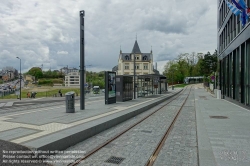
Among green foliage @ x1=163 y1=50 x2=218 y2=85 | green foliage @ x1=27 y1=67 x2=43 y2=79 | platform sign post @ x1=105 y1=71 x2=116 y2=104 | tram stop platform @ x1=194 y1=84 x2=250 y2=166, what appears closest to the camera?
tram stop platform @ x1=194 y1=84 x2=250 y2=166

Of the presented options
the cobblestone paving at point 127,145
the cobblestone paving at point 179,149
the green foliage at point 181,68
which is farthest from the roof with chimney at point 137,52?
the cobblestone paving at point 179,149

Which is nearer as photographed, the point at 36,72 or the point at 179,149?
the point at 179,149

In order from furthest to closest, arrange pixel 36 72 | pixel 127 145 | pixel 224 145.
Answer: pixel 36 72 < pixel 127 145 < pixel 224 145

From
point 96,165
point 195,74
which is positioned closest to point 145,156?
point 96,165

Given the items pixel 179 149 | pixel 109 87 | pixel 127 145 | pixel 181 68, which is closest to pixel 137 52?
pixel 181 68

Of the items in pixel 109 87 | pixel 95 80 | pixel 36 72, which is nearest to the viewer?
pixel 109 87

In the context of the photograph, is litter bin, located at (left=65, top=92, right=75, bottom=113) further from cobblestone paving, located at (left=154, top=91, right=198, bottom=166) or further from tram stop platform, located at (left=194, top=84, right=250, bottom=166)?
tram stop platform, located at (left=194, top=84, right=250, bottom=166)

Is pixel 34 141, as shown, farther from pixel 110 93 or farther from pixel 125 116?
pixel 110 93

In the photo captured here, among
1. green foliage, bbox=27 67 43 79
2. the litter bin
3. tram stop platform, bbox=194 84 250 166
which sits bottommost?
tram stop platform, bbox=194 84 250 166

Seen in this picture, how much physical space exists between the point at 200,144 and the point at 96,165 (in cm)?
322

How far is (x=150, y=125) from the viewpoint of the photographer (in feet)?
33.2

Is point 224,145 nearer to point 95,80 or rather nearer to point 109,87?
point 109,87

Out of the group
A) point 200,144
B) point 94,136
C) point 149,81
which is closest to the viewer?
point 200,144

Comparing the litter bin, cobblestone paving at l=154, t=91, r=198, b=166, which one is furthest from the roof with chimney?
cobblestone paving at l=154, t=91, r=198, b=166
